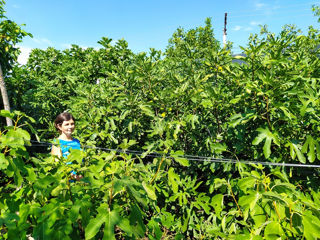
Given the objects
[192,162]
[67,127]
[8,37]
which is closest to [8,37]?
[8,37]

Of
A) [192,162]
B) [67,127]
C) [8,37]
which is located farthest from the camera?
[8,37]

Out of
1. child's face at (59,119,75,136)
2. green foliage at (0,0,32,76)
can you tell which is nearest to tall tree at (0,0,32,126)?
green foliage at (0,0,32,76)

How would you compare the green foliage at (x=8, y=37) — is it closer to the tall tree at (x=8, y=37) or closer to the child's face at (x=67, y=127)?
the tall tree at (x=8, y=37)

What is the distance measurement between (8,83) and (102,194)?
474 cm

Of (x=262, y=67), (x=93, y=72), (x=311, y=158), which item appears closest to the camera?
(x=311, y=158)

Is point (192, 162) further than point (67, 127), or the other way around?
point (67, 127)

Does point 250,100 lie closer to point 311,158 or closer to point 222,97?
point 222,97

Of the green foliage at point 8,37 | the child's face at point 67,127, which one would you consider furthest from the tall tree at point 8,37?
the child's face at point 67,127

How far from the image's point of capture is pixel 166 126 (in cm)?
232

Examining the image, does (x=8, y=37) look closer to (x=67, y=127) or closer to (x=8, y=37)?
(x=8, y=37)

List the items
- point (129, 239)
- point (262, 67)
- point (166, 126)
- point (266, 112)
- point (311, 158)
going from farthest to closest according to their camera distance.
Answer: point (166, 126) → point (262, 67) → point (266, 112) → point (311, 158) → point (129, 239)

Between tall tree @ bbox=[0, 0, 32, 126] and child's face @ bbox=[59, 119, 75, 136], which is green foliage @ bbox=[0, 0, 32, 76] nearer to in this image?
tall tree @ bbox=[0, 0, 32, 126]

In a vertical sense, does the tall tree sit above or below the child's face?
above

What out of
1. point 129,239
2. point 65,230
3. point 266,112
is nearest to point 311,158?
point 266,112
